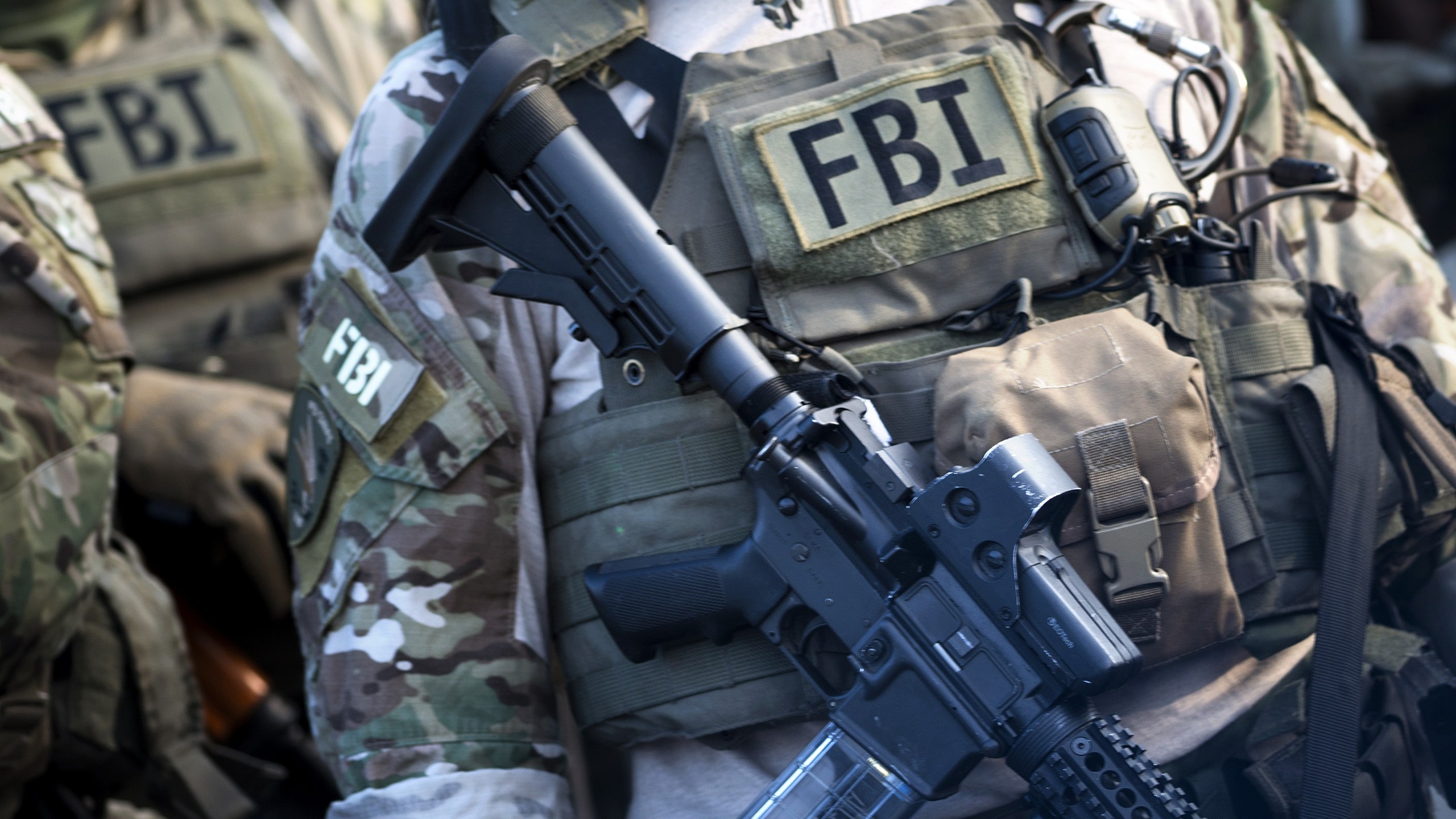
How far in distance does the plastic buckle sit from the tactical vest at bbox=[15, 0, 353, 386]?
247 cm

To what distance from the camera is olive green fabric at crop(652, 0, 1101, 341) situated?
56.0 inches

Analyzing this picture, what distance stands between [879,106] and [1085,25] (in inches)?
13.7

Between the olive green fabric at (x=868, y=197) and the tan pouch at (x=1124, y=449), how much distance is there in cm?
11

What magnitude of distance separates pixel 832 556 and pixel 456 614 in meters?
0.44

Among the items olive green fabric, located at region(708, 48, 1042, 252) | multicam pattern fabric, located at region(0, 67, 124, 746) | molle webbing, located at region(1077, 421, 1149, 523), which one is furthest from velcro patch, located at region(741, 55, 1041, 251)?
multicam pattern fabric, located at region(0, 67, 124, 746)

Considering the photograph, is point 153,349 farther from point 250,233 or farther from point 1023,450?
point 1023,450

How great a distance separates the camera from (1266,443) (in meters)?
1.46

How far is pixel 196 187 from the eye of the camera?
130 inches

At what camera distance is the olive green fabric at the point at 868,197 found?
142 cm

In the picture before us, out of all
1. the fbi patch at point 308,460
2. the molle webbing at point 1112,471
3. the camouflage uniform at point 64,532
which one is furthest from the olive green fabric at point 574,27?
the camouflage uniform at point 64,532

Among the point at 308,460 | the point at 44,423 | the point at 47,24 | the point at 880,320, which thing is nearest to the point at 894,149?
the point at 880,320

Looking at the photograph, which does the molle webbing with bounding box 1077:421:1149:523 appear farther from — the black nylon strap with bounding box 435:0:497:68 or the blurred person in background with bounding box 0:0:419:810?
the blurred person in background with bounding box 0:0:419:810

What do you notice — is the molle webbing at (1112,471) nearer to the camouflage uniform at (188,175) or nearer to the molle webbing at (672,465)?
the molle webbing at (672,465)

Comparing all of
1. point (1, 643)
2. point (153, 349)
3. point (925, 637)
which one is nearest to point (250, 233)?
point (153, 349)
